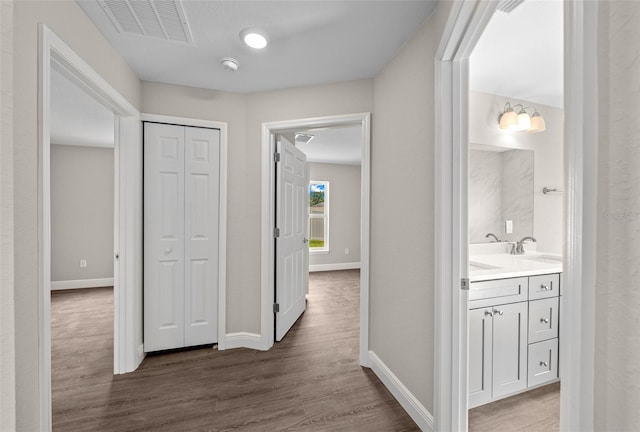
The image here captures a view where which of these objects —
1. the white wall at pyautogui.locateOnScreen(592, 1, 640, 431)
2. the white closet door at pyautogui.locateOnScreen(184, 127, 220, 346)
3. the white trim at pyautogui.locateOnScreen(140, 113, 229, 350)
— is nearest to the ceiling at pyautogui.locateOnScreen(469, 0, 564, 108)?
the white wall at pyautogui.locateOnScreen(592, 1, 640, 431)

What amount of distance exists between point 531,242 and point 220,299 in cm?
302

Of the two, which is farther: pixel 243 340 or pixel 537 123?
pixel 243 340

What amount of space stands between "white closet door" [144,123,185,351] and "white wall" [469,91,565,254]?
8.96 ft

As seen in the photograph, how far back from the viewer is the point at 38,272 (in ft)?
4.14

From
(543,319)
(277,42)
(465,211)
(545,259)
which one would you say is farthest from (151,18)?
(545,259)

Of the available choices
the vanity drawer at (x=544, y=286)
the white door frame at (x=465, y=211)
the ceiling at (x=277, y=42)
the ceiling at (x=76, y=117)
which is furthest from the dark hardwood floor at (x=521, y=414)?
the ceiling at (x=76, y=117)

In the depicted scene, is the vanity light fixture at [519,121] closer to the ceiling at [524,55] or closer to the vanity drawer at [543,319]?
the ceiling at [524,55]

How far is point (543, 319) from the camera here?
6.43 ft

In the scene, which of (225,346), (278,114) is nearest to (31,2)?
(278,114)

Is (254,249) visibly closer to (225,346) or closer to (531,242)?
(225,346)

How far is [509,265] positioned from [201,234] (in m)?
2.65

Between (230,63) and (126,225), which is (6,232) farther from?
(230,63)

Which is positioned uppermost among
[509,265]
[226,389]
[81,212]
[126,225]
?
[81,212]

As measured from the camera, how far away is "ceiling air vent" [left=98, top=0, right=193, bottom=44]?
156 cm
